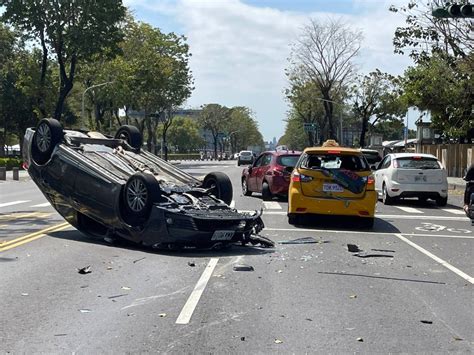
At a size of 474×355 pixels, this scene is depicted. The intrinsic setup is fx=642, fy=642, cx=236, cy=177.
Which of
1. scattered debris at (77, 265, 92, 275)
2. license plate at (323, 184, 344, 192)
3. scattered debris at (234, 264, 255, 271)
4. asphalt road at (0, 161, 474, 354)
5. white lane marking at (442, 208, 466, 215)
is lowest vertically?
→ white lane marking at (442, 208, 466, 215)

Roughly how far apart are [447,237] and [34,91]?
35153mm

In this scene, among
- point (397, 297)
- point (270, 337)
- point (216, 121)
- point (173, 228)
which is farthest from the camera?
point (216, 121)

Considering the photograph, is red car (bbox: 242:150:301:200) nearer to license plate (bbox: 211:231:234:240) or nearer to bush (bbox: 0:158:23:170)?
license plate (bbox: 211:231:234:240)

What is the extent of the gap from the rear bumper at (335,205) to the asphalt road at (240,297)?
1.14 meters

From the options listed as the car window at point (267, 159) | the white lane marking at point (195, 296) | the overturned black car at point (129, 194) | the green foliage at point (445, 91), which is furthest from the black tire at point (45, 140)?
the green foliage at point (445, 91)

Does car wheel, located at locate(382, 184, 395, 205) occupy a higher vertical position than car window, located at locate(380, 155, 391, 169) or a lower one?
lower

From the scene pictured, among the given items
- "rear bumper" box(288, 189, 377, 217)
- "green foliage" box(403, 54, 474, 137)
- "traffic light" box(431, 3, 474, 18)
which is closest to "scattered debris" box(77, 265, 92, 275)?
"rear bumper" box(288, 189, 377, 217)

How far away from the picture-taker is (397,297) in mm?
7324

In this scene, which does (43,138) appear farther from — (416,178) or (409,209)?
(416,178)

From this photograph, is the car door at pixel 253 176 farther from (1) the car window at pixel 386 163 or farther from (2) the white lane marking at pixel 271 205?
(1) the car window at pixel 386 163

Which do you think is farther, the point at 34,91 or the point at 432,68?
the point at 34,91

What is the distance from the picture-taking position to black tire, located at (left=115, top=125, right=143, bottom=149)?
42.6 ft

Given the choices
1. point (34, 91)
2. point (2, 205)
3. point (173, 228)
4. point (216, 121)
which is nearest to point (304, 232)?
point (173, 228)

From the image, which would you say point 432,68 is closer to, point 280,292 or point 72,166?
point 72,166
